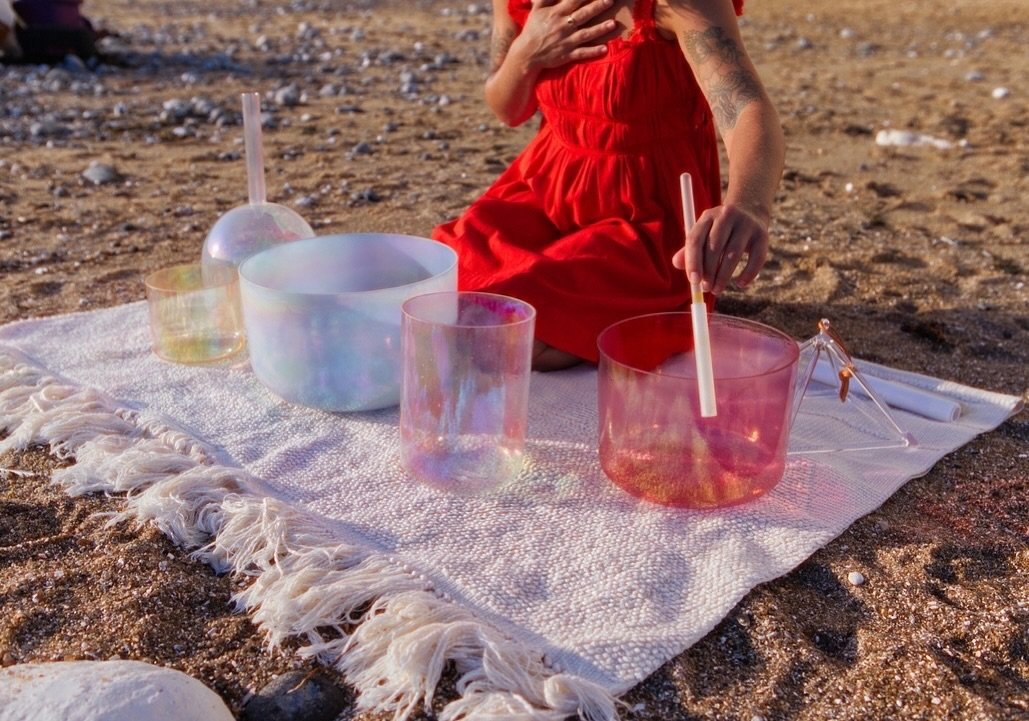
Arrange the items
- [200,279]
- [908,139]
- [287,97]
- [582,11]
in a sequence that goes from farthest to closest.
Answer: [287,97] → [908,139] → [200,279] → [582,11]

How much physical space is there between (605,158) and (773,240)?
41.7 inches

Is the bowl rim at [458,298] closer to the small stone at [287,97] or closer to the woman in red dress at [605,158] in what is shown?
the woman in red dress at [605,158]

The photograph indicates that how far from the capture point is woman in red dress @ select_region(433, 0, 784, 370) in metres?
1.86

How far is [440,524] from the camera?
1.50 m

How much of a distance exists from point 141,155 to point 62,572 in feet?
9.74

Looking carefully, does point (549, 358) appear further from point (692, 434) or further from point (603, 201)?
point (692, 434)

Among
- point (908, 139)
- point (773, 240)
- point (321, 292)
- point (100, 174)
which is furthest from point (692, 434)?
point (908, 139)

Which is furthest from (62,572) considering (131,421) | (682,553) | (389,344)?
(682,553)

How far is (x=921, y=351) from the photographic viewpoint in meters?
2.25

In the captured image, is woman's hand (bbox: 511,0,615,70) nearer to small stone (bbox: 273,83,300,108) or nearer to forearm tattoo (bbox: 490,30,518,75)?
forearm tattoo (bbox: 490,30,518,75)

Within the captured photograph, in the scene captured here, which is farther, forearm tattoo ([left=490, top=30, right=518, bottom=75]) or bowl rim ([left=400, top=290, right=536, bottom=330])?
forearm tattoo ([left=490, top=30, right=518, bottom=75])

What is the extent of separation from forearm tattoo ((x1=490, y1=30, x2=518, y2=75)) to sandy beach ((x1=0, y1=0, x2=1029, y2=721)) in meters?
0.78

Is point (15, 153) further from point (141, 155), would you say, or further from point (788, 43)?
point (788, 43)

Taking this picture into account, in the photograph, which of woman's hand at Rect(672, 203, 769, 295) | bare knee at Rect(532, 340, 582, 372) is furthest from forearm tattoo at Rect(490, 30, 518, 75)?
woman's hand at Rect(672, 203, 769, 295)
